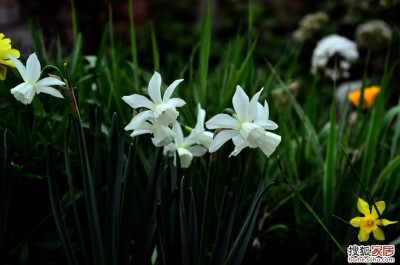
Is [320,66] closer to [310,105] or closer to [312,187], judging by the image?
[310,105]

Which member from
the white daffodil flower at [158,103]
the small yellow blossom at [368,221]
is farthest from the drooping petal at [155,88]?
the small yellow blossom at [368,221]

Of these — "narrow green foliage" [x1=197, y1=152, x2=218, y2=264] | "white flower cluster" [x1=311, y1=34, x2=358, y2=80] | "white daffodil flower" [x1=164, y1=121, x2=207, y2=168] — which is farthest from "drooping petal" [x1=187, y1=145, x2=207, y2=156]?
"white flower cluster" [x1=311, y1=34, x2=358, y2=80]

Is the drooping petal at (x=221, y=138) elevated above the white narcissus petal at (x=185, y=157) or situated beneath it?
elevated above

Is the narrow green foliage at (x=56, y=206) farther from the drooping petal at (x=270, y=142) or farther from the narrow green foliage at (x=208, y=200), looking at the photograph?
the drooping petal at (x=270, y=142)

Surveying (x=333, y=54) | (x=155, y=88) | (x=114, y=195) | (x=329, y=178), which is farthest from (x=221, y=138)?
(x=333, y=54)

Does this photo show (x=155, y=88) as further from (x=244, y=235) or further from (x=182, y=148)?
(x=244, y=235)

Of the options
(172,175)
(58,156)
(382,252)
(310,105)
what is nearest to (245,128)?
(172,175)
